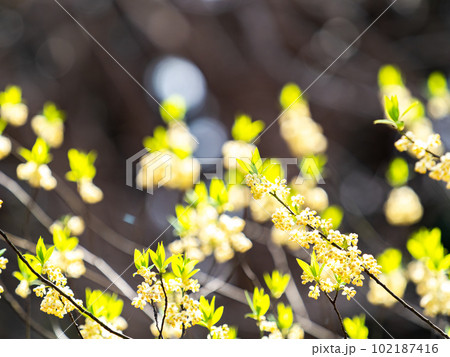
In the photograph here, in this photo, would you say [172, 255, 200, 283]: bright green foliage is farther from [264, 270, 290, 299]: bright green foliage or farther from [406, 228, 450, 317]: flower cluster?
[406, 228, 450, 317]: flower cluster

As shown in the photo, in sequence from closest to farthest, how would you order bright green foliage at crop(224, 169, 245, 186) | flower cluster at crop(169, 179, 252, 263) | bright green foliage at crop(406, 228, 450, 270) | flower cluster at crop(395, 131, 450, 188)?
flower cluster at crop(395, 131, 450, 188), bright green foliage at crop(406, 228, 450, 270), flower cluster at crop(169, 179, 252, 263), bright green foliage at crop(224, 169, 245, 186)

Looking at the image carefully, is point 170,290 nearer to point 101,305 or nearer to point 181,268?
point 181,268

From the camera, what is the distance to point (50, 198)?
4.00ft

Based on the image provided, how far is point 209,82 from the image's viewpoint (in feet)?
4.65

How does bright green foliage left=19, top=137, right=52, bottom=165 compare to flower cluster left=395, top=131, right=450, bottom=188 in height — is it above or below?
above

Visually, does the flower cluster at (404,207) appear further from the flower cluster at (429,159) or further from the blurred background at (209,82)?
the flower cluster at (429,159)

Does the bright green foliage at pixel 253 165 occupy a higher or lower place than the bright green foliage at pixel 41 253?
higher

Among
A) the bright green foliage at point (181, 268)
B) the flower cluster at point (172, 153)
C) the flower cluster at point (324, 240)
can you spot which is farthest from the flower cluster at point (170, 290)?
the flower cluster at point (172, 153)

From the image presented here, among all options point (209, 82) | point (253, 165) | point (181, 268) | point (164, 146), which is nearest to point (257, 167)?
point (253, 165)

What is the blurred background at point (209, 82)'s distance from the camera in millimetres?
1102

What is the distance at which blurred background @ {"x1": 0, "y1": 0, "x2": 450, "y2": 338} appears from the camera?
1.10 m

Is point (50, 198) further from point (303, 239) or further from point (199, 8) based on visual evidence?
point (303, 239)

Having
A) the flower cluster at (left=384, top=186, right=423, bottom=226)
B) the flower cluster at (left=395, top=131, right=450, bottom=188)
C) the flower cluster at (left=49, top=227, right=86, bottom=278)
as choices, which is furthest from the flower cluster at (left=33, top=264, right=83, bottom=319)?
the flower cluster at (left=384, top=186, right=423, bottom=226)

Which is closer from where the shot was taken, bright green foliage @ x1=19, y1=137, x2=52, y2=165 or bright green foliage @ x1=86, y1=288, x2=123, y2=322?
bright green foliage @ x1=86, y1=288, x2=123, y2=322
